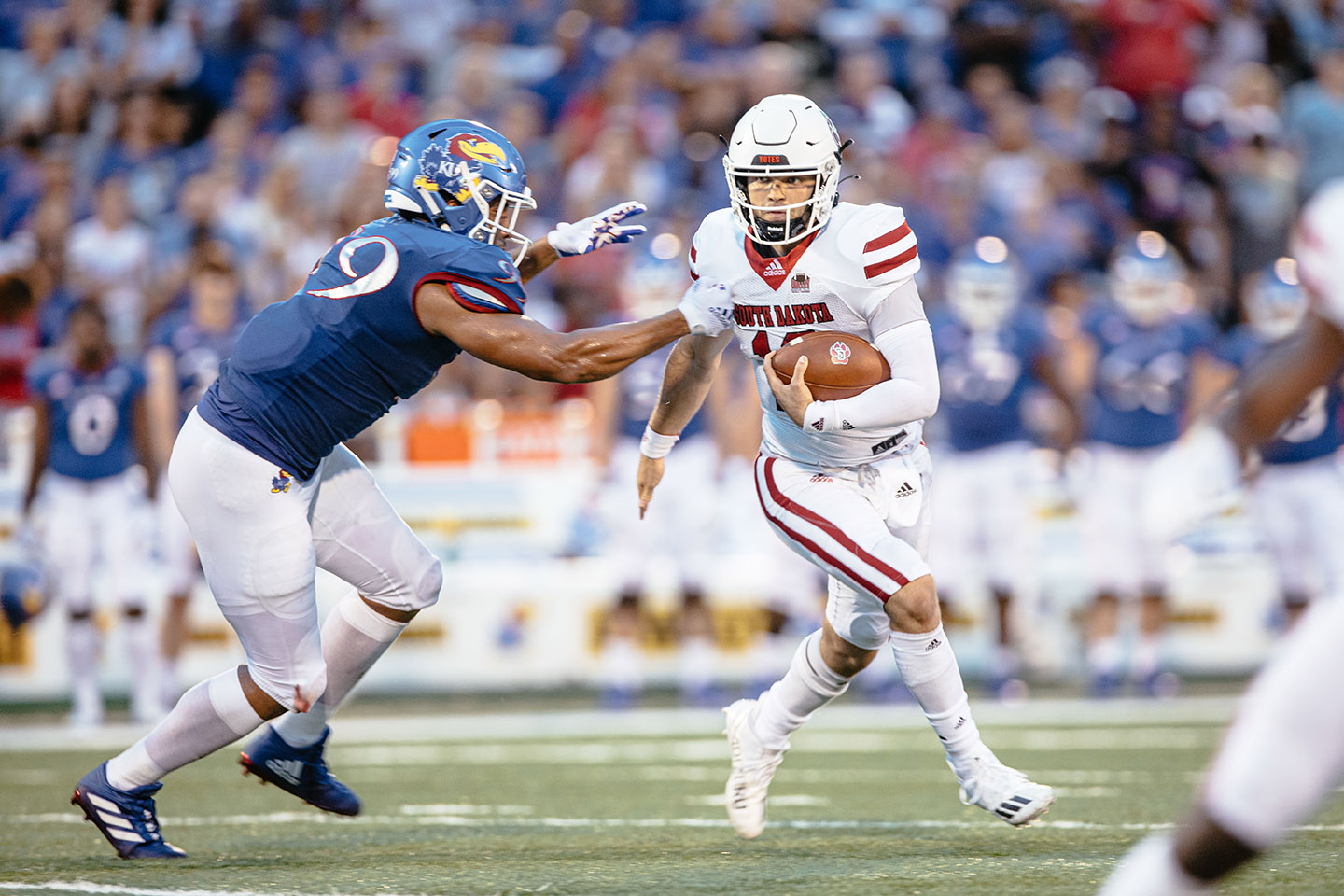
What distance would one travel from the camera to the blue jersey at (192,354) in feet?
26.3

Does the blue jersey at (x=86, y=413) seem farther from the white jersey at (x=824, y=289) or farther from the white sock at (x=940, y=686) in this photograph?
the white sock at (x=940, y=686)

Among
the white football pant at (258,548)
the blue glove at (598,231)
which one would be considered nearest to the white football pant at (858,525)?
the blue glove at (598,231)

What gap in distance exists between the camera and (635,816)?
4.70 metres

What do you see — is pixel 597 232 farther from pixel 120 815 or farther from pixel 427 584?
pixel 120 815

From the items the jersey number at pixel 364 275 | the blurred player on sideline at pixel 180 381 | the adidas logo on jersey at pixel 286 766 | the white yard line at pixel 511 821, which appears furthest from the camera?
the blurred player on sideline at pixel 180 381

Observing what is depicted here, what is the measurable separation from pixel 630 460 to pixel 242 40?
4.77 metres

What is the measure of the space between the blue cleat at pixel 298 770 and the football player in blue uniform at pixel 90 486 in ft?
12.3

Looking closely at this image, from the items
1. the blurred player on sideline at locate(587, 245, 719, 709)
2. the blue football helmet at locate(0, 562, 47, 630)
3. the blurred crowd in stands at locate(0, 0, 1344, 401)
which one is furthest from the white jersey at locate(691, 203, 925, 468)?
the blurred crowd in stands at locate(0, 0, 1344, 401)

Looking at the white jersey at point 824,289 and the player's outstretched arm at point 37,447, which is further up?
the white jersey at point 824,289

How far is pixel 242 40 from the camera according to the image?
1106cm

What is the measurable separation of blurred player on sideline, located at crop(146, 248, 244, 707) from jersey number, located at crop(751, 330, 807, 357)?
14.2 feet

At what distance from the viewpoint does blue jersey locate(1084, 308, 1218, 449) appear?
326 inches

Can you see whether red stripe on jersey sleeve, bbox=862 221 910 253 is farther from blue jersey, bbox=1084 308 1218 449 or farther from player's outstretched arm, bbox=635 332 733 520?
blue jersey, bbox=1084 308 1218 449

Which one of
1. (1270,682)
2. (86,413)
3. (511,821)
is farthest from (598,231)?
(86,413)
